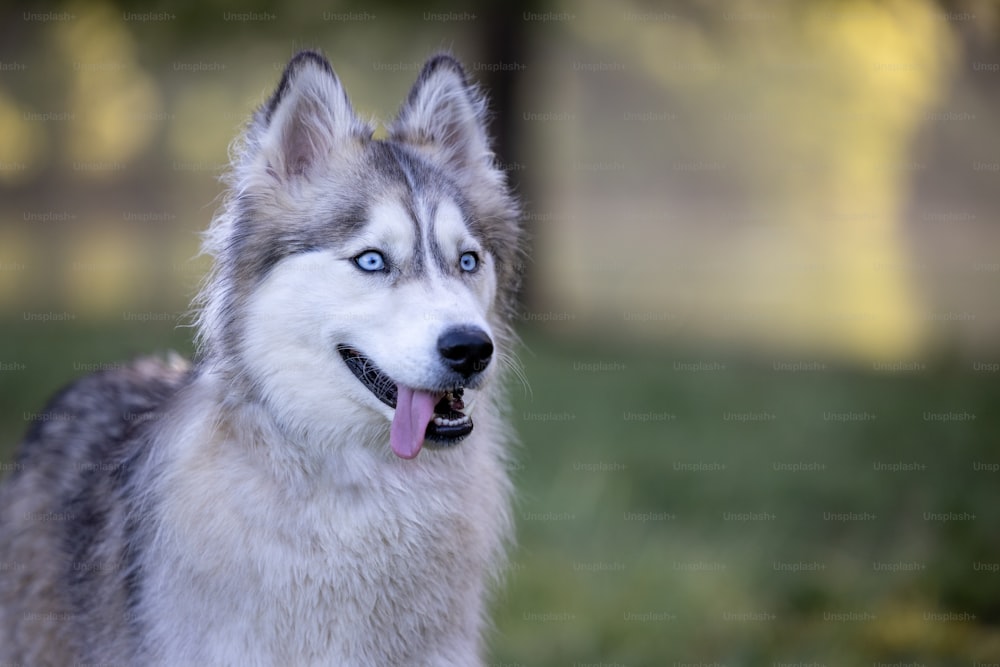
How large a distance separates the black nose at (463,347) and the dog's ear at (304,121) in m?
1.00

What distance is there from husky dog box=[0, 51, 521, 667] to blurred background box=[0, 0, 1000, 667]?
2.61 feet

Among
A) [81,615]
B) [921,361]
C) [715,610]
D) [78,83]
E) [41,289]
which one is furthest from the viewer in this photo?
[41,289]

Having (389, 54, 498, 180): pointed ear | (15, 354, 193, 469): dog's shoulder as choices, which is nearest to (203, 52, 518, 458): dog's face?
(389, 54, 498, 180): pointed ear

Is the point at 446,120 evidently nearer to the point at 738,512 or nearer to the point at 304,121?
the point at 304,121

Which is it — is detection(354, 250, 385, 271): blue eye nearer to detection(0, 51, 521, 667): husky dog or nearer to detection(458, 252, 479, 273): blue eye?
detection(0, 51, 521, 667): husky dog

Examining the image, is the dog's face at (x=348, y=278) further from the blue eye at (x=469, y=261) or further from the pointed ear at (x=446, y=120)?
the pointed ear at (x=446, y=120)

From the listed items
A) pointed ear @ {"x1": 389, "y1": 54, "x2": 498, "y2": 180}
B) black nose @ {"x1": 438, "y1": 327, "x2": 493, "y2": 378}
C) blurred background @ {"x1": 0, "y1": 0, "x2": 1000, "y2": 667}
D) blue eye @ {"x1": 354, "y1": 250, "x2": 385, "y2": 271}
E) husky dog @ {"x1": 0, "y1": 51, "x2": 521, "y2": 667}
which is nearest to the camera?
black nose @ {"x1": 438, "y1": 327, "x2": 493, "y2": 378}

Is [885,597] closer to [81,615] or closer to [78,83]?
[81,615]

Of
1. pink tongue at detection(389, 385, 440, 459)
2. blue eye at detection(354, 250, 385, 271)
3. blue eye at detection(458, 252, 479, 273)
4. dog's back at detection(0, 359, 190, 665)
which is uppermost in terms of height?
blue eye at detection(354, 250, 385, 271)

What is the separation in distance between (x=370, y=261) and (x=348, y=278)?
10cm

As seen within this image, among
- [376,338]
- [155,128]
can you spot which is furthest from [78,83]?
[376,338]

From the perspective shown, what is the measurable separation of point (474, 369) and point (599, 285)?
61.1ft

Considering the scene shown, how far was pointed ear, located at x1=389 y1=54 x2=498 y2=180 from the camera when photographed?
391 centimetres

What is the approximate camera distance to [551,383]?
10430 millimetres
